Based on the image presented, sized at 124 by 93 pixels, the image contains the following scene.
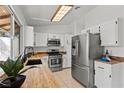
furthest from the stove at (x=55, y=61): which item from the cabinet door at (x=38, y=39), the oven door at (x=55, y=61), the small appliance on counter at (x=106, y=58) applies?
the small appliance on counter at (x=106, y=58)

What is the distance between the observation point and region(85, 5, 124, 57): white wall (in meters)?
3.39

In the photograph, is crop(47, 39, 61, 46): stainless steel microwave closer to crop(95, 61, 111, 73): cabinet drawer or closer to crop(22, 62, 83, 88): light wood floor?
crop(95, 61, 111, 73): cabinet drawer

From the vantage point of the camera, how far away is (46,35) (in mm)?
6641

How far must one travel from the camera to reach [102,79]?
130 inches

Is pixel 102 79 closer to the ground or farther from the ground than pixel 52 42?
closer to the ground

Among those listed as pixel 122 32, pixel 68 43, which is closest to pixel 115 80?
pixel 122 32

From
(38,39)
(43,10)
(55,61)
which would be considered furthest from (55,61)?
(43,10)

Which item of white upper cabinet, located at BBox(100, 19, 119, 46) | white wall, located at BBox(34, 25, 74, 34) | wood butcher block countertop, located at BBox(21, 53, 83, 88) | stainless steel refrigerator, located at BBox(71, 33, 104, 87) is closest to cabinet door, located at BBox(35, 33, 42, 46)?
white wall, located at BBox(34, 25, 74, 34)

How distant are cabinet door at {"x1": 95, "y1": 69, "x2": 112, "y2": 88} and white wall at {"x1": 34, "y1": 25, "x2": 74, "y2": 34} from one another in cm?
424

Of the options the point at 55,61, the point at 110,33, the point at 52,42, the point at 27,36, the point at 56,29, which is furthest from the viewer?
the point at 56,29

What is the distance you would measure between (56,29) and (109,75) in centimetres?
477

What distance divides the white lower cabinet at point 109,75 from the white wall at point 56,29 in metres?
4.26

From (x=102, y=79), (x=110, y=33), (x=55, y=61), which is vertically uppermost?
(x=110, y=33)

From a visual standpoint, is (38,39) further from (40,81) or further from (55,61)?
(40,81)
